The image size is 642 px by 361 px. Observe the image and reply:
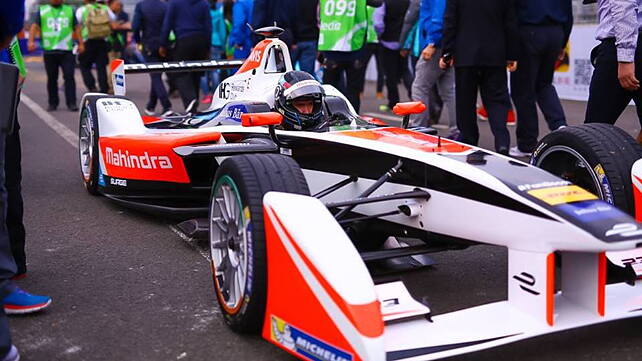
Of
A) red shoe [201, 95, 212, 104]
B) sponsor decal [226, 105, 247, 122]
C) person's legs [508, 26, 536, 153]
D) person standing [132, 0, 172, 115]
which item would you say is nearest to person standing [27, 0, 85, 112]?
person standing [132, 0, 172, 115]

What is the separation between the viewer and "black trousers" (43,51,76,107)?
42.3 feet

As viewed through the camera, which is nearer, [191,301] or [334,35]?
[191,301]

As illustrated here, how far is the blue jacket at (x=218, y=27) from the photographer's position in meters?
13.9

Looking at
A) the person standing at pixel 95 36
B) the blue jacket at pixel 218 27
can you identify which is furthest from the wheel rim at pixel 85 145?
the blue jacket at pixel 218 27

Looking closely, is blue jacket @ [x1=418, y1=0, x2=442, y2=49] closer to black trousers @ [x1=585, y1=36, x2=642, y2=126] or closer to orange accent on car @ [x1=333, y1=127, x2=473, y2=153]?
black trousers @ [x1=585, y1=36, x2=642, y2=126]

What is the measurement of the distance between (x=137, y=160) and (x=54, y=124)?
19.9 ft

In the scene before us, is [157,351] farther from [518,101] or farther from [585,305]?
[518,101]

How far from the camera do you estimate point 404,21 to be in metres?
11.0

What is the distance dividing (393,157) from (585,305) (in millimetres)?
1145

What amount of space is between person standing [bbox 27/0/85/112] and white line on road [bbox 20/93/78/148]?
43cm

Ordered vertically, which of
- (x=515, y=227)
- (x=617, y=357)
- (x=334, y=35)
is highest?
(x=334, y=35)

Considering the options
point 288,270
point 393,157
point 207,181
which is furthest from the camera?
point 207,181

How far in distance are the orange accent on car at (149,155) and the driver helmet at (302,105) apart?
62 cm

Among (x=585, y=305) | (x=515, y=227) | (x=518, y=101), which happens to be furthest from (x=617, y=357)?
(x=518, y=101)
